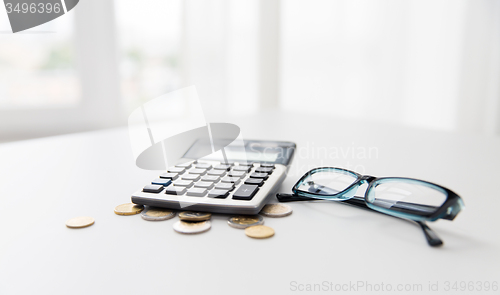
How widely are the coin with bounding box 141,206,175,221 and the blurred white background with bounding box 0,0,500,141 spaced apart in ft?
5.50

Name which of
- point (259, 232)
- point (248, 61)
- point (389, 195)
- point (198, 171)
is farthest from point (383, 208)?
point (248, 61)

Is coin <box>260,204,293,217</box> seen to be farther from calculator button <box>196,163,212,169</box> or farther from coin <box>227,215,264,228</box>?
calculator button <box>196,163,212,169</box>

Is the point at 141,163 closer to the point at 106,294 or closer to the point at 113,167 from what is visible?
the point at 113,167

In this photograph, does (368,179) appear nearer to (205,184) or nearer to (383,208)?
(383,208)

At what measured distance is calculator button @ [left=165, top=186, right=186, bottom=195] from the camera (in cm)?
42

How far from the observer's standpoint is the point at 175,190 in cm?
42

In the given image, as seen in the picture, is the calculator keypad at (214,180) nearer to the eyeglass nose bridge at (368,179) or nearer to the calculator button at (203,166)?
the calculator button at (203,166)

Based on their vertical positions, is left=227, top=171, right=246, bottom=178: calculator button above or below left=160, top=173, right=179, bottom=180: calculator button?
below

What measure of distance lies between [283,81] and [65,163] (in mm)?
2078

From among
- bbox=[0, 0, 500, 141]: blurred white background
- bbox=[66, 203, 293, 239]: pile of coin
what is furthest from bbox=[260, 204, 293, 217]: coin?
bbox=[0, 0, 500, 141]: blurred white background

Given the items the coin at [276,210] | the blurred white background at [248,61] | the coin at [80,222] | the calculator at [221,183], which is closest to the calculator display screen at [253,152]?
the calculator at [221,183]

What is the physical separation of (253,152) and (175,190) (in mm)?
201

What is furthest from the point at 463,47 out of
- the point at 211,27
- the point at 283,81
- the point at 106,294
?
the point at 106,294

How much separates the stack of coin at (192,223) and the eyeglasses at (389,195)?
0.38 ft
